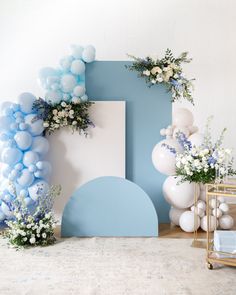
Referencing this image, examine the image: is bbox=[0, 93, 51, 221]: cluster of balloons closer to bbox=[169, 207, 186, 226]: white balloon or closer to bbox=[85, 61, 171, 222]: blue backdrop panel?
bbox=[85, 61, 171, 222]: blue backdrop panel

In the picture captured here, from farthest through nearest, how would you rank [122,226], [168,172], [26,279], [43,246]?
[168,172], [122,226], [43,246], [26,279]

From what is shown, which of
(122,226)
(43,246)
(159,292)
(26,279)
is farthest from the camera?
(122,226)

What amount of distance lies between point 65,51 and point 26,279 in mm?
3095

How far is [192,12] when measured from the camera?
4.64 meters

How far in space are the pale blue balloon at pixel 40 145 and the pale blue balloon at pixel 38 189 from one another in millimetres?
297

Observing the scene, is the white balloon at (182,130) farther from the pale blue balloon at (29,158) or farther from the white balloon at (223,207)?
the pale blue balloon at (29,158)

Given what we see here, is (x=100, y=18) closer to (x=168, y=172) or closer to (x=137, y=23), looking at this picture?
(x=137, y=23)

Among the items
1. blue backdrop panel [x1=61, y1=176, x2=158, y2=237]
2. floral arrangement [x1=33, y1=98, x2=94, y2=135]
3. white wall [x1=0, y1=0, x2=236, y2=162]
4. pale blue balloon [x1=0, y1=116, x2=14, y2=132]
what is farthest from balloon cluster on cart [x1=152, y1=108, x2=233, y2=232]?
pale blue balloon [x1=0, y1=116, x2=14, y2=132]

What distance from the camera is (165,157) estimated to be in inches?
128

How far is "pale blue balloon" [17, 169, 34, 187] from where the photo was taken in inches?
130

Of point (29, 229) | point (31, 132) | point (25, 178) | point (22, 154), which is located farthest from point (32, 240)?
point (31, 132)

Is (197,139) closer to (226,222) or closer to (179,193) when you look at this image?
(179,193)

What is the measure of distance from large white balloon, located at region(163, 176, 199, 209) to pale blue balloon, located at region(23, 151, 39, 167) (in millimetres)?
1305

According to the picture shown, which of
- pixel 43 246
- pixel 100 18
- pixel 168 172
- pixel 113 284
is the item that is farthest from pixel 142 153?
pixel 100 18
